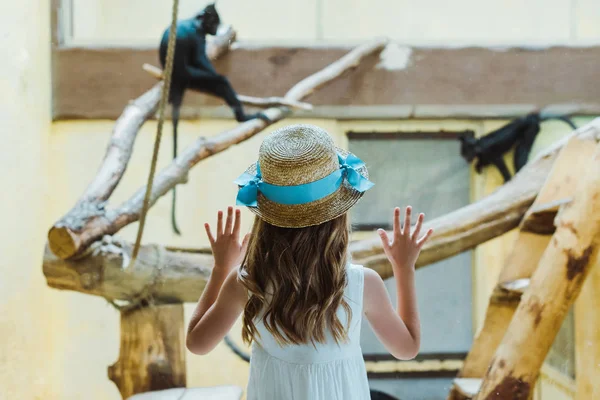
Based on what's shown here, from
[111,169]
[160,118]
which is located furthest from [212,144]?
[160,118]

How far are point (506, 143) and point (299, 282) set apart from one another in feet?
5.01

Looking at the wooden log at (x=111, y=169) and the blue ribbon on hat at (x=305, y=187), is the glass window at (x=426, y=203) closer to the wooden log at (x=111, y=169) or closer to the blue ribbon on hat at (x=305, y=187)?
the wooden log at (x=111, y=169)

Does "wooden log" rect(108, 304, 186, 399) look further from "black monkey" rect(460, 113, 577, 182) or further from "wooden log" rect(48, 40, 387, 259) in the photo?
"black monkey" rect(460, 113, 577, 182)

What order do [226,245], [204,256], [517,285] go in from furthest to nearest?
[204,256]
[517,285]
[226,245]

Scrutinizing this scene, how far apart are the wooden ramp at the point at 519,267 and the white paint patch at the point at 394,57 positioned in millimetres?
666

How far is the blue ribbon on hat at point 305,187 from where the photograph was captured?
40.6 inches

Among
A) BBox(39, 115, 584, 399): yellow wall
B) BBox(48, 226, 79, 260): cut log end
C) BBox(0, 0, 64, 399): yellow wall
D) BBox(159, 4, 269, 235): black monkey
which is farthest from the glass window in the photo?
BBox(0, 0, 64, 399): yellow wall

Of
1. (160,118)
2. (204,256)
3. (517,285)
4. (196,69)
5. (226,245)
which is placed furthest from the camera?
(196,69)

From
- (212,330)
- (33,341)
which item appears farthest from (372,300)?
(33,341)

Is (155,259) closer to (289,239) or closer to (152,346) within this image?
(152,346)

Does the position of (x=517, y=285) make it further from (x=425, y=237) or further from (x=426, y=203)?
(x=425, y=237)

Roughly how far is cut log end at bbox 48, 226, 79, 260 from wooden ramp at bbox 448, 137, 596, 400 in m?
1.45

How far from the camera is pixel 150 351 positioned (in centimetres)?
216

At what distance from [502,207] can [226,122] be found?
110 cm
